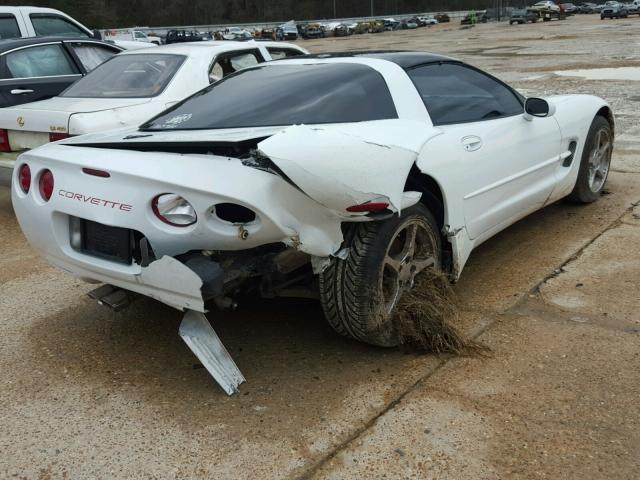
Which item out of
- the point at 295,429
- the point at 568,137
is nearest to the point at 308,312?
the point at 295,429

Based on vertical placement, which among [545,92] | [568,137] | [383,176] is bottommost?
[545,92]

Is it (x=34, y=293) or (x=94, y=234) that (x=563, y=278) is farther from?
(x=34, y=293)

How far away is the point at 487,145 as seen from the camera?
3.99 m

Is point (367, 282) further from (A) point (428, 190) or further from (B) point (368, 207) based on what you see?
(A) point (428, 190)

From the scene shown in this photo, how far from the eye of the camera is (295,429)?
2826 millimetres

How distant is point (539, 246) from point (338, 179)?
2.56 metres

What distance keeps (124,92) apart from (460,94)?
11.1ft

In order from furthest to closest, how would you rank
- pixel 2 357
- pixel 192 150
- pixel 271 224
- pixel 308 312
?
pixel 308 312, pixel 2 357, pixel 192 150, pixel 271 224

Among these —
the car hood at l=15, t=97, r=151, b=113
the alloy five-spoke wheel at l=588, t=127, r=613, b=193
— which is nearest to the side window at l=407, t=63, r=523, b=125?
the alloy five-spoke wheel at l=588, t=127, r=613, b=193

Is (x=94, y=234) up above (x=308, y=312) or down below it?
above

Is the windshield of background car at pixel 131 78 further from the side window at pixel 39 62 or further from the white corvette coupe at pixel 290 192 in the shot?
the white corvette coupe at pixel 290 192

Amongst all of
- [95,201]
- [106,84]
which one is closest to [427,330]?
[95,201]

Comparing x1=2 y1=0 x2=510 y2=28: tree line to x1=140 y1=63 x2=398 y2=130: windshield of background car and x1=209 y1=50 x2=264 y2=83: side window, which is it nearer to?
x1=209 y1=50 x2=264 y2=83: side window

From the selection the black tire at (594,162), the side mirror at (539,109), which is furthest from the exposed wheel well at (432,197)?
the black tire at (594,162)
